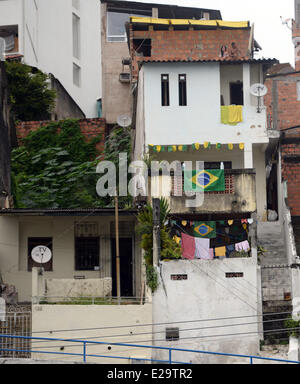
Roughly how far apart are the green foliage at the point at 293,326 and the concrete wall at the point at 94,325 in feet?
15.8

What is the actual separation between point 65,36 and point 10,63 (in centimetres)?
794

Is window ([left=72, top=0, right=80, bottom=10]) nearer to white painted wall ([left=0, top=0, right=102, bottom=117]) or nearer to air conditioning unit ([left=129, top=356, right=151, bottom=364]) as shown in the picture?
white painted wall ([left=0, top=0, right=102, bottom=117])

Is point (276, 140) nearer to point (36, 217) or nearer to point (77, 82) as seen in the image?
point (36, 217)

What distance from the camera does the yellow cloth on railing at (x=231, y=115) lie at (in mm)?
30188

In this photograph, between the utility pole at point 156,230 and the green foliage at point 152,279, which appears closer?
the green foliage at point 152,279

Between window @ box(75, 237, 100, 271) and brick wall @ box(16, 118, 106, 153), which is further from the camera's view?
brick wall @ box(16, 118, 106, 153)

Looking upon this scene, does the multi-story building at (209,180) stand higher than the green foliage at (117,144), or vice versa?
the green foliage at (117,144)

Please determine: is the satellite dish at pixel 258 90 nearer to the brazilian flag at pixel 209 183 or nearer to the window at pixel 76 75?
the brazilian flag at pixel 209 183

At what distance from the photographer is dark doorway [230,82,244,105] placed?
31.5 meters

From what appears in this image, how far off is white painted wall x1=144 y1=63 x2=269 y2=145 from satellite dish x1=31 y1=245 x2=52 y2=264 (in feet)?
19.9

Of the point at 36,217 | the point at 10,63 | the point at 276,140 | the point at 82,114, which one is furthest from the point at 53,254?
the point at 82,114

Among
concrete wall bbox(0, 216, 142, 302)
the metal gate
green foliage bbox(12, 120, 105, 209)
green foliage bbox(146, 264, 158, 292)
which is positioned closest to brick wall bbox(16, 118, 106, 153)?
green foliage bbox(12, 120, 105, 209)

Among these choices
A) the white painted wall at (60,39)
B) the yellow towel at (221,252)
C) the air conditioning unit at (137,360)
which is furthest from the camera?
the white painted wall at (60,39)

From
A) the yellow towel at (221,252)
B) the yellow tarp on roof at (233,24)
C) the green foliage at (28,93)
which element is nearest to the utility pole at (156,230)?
the yellow towel at (221,252)
